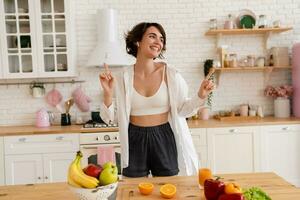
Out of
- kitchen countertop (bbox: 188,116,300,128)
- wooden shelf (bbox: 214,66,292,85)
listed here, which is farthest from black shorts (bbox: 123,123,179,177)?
wooden shelf (bbox: 214,66,292,85)

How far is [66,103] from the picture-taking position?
13.1 feet

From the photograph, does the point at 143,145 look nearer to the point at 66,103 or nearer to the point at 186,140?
the point at 186,140

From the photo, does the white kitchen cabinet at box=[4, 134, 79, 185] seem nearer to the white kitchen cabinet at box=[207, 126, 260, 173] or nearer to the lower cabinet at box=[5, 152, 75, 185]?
the lower cabinet at box=[5, 152, 75, 185]

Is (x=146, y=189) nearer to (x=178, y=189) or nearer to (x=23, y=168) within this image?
(x=178, y=189)

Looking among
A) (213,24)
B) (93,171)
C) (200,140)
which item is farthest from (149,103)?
(213,24)

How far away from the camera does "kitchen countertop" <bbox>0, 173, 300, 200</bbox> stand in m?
1.46

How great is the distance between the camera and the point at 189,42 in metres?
4.16

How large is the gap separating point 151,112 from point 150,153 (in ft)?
0.86

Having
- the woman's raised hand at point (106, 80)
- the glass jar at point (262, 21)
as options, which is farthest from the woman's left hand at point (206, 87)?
the glass jar at point (262, 21)

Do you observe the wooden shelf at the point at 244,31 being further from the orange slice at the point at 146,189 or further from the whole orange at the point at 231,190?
the whole orange at the point at 231,190

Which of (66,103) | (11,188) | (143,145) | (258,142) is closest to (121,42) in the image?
(66,103)

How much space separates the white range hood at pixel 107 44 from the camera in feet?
12.1

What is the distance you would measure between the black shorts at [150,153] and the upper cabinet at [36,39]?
2007 millimetres

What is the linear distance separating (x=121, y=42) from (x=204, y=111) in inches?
52.9
